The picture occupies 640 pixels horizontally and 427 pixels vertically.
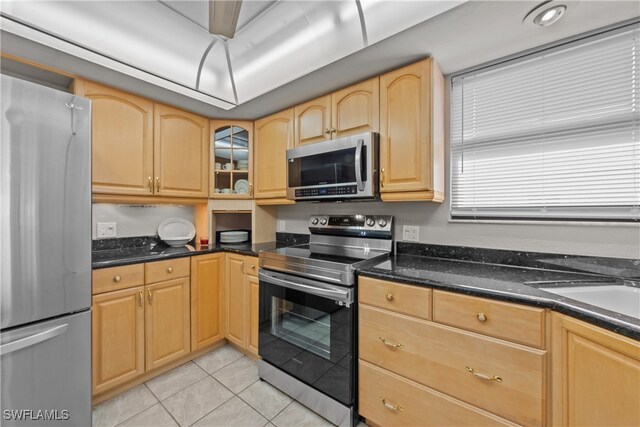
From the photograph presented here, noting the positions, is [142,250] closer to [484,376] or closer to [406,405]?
[406,405]

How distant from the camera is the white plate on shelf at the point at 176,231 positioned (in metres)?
2.32

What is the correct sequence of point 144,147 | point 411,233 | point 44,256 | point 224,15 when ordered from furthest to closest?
point 144,147 → point 411,233 → point 44,256 → point 224,15

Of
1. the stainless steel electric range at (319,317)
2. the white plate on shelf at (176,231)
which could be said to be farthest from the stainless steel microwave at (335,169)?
the white plate on shelf at (176,231)

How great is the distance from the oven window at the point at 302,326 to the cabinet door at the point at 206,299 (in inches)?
27.0

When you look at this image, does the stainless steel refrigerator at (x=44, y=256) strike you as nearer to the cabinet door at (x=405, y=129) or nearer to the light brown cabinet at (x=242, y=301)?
the light brown cabinet at (x=242, y=301)

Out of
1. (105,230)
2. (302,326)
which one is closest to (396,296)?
(302,326)

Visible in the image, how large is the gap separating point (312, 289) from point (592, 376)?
3.97ft

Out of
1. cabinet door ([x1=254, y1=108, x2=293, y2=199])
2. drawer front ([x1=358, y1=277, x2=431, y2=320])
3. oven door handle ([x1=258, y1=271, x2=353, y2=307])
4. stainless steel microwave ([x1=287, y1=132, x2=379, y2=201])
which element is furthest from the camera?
cabinet door ([x1=254, y1=108, x2=293, y2=199])

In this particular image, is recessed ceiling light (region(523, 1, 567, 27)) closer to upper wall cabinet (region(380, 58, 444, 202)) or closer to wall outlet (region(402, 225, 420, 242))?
upper wall cabinet (region(380, 58, 444, 202))

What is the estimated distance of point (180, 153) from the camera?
7.38 ft

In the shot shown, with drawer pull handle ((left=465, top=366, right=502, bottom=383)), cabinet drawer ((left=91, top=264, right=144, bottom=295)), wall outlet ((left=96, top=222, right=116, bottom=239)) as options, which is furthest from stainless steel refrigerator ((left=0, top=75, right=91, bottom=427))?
drawer pull handle ((left=465, top=366, right=502, bottom=383))

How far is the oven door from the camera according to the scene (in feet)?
4.88

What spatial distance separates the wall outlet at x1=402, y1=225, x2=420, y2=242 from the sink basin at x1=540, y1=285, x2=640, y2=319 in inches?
32.1

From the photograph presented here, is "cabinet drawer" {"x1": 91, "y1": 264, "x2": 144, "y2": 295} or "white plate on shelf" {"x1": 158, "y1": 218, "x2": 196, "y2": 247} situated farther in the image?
"white plate on shelf" {"x1": 158, "y1": 218, "x2": 196, "y2": 247}
